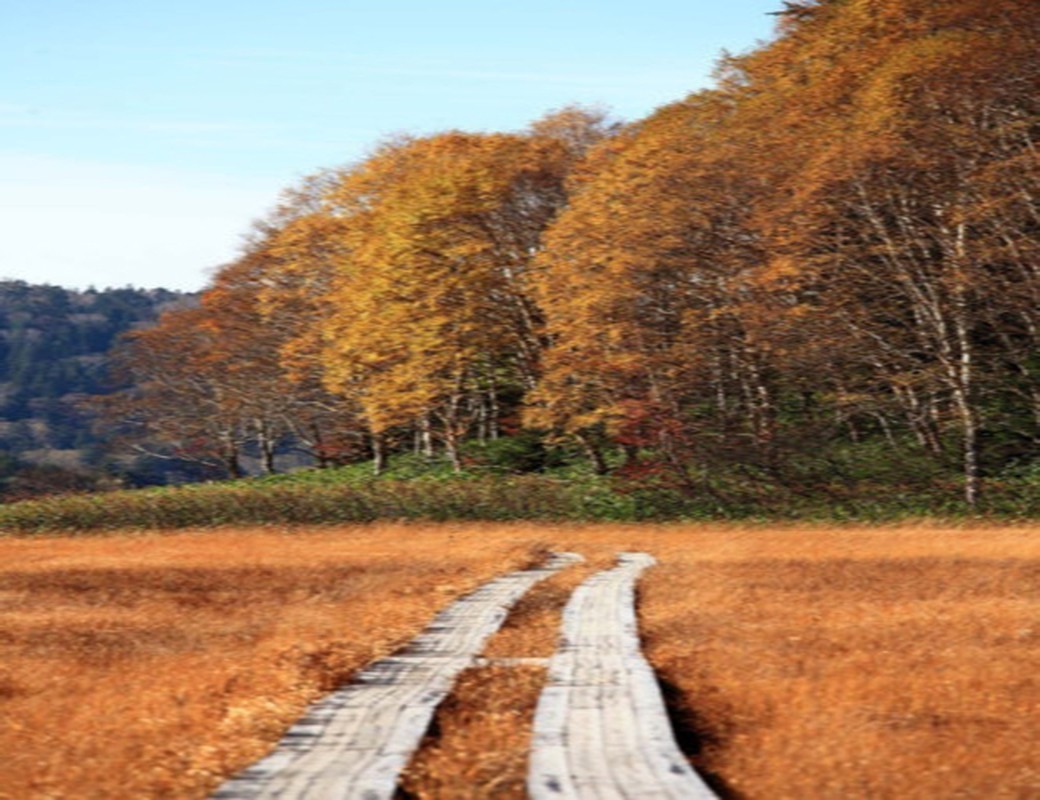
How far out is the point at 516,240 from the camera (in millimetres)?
50875

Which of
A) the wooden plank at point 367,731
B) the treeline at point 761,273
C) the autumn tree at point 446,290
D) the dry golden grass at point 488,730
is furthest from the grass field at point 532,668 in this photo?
the autumn tree at point 446,290

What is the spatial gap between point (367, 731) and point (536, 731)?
1.26m

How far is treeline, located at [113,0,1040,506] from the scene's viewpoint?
38.1 m

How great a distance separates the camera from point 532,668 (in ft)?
44.2

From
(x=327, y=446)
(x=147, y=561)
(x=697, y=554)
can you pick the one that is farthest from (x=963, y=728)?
(x=327, y=446)

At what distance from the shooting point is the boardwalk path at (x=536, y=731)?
27.4 feet

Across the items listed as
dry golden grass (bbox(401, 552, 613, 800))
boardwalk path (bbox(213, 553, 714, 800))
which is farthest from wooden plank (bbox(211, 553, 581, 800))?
dry golden grass (bbox(401, 552, 613, 800))

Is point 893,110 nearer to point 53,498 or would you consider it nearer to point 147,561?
point 147,561

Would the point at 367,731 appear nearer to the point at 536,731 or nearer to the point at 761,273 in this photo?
the point at 536,731

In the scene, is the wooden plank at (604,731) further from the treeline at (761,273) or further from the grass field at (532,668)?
the treeline at (761,273)

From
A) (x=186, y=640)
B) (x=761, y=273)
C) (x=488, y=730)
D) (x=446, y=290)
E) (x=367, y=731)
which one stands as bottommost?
(x=186, y=640)

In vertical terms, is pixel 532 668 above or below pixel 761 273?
below

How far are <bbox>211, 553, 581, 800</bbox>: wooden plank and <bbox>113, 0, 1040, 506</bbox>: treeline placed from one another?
25924 millimetres

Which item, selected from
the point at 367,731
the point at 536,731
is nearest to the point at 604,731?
the point at 536,731
